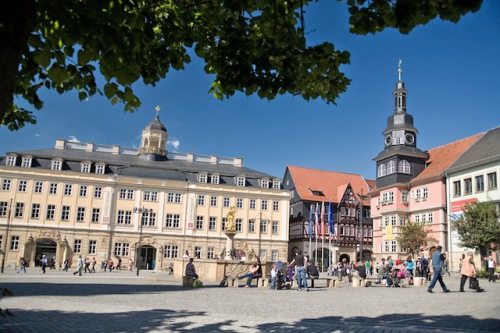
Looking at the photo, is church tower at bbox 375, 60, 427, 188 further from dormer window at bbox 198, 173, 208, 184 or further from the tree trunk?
the tree trunk

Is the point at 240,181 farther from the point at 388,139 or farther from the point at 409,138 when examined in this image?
the point at 409,138

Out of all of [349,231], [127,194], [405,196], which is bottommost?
[349,231]

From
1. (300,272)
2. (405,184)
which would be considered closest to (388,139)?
(405,184)

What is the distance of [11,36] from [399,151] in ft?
174

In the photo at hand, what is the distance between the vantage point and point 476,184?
4253 centimetres

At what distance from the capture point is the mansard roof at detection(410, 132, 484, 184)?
4850 cm

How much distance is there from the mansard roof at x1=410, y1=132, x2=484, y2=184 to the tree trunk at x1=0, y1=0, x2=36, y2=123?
48.1 m

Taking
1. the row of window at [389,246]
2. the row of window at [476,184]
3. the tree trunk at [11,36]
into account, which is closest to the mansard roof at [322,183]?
the row of window at [389,246]

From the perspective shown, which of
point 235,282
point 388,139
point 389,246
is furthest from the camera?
Result: point 388,139

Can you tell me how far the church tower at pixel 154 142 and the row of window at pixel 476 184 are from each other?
37639 millimetres

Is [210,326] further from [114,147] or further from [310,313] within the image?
[114,147]

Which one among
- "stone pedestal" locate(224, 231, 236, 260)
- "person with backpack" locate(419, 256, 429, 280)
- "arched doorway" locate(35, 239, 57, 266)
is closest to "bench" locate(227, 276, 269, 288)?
"stone pedestal" locate(224, 231, 236, 260)

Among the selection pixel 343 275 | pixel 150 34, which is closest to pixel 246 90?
pixel 150 34

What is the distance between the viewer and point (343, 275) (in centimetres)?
3481
